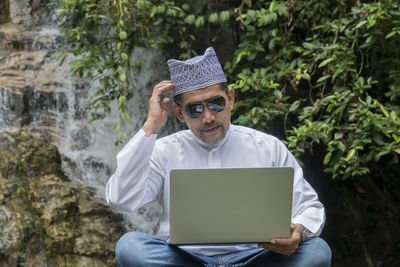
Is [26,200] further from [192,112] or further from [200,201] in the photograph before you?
[200,201]

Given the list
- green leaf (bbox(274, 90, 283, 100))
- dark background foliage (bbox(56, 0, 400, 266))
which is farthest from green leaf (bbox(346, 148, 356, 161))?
green leaf (bbox(274, 90, 283, 100))

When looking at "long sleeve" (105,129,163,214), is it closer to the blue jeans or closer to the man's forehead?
the blue jeans

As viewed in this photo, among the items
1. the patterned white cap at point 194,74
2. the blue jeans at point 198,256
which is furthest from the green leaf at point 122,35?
the blue jeans at point 198,256

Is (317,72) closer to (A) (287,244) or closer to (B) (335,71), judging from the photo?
(B) (335,71)

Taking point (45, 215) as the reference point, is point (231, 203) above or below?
above

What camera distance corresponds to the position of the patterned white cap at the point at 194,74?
258cm

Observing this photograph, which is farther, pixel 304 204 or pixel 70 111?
pixel 70 111

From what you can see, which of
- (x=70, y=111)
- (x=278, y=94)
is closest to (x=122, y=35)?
(x=278, y=94)

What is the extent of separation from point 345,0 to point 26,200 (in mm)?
2896

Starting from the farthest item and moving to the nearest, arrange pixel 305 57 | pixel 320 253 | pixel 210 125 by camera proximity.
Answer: pixel 305 57 < pixel 210 125 < pixel 320 253

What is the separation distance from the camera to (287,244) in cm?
220

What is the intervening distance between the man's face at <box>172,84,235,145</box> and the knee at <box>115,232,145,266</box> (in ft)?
1.86

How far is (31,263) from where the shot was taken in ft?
13.1

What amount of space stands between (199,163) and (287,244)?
66 centimetres
